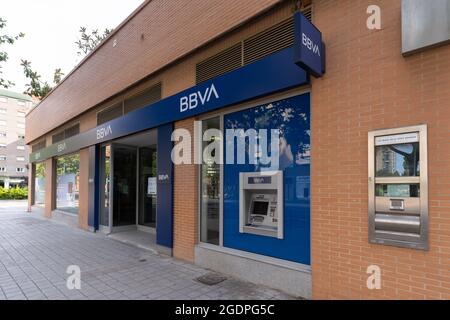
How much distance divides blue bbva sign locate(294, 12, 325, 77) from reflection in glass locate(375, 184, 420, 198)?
1.61 m

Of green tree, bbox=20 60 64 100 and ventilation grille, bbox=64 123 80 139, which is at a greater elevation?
green tree, bbox=20 60 64 100

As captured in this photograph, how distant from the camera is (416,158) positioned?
10.9ft

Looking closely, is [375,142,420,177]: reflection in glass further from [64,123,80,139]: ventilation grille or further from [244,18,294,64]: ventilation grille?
[64,123,80,139]: ventilation grille

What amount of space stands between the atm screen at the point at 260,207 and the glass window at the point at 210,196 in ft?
2.83

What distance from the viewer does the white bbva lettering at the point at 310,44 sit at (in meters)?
3.67

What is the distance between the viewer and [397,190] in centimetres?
345

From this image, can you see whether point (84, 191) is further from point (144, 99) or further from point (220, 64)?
point (220, 64)

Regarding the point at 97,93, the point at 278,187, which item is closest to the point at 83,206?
the point at 97,93

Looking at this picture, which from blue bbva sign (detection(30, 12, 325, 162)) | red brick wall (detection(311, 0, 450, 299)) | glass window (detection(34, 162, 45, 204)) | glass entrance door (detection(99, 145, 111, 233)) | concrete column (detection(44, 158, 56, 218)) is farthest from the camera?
glass window (detection(34, 162, 45, 204))

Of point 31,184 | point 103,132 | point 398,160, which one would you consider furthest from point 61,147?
point 398,160

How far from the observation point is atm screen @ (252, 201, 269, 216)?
5.10m

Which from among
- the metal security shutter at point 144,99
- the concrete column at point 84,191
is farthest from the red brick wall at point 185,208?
the concrete column at point 84,191

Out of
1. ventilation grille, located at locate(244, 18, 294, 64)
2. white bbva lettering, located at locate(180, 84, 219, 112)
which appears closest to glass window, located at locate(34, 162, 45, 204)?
white bbva lettering, located at locate(180, 84, 219, 112)

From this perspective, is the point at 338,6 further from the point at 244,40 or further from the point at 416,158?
the point at 416,158
